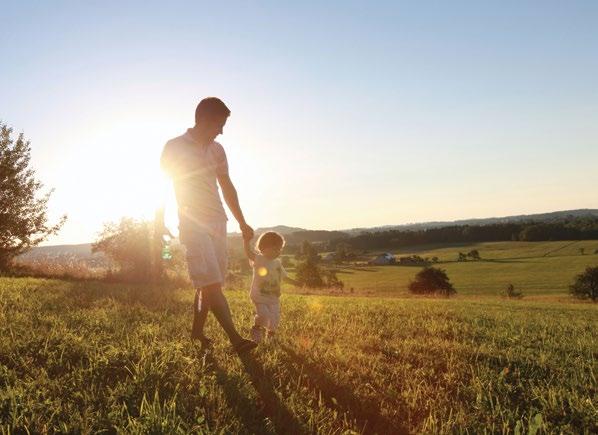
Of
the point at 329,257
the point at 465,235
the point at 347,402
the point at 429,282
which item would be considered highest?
Answer: the point at 347,402

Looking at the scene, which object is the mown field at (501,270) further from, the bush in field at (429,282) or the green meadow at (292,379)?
the green meadow at (292,379)

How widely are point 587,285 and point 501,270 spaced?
2623 cm

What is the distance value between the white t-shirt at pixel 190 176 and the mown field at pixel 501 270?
6402cm

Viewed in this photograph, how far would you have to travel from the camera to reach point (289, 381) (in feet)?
11.4

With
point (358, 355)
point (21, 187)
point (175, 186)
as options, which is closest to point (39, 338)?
point (175, 186)

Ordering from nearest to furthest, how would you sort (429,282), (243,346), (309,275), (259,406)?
1. (259,406)
2. (243,346)
3. (429,282)
4. (309,275)

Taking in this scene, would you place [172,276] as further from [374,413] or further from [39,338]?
[374,413]

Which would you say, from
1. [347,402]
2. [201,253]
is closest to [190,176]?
[201,253]

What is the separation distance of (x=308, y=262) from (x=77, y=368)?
84.0 m

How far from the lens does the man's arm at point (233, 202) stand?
16.4 ft

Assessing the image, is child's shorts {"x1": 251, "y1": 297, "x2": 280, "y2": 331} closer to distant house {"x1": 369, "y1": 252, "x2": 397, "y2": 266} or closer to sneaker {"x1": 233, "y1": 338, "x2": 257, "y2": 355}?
sneaker {"x1": 233, "y1": 338, "x2": 257, "y2": 355}

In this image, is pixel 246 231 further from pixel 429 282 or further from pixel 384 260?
pixel 384 260

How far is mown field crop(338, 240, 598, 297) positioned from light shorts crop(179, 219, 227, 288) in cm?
6402

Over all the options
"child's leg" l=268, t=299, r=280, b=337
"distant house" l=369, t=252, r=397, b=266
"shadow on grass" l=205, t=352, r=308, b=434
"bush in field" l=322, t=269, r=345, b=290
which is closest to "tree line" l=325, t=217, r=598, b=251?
"distant house" l=369, t=252, r=397, b=266
